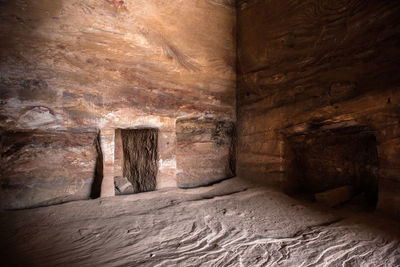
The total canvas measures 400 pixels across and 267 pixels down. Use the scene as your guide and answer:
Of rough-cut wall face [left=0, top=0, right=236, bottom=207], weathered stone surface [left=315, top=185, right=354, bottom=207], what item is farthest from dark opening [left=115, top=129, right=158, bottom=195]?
weathered stone surface [left=315, top=185, right=354, bottom=207]

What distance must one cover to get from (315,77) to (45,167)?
427cm

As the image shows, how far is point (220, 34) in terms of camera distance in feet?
15.9

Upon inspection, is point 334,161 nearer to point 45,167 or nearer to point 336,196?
point 336,196

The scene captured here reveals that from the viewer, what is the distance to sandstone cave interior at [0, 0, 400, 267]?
2232 millimetres

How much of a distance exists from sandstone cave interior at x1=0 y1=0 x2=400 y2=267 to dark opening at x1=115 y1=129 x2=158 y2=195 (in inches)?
1.1

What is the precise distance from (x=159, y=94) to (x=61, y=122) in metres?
1.58

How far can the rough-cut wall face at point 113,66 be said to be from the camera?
3.13 meters

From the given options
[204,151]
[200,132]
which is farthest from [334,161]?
[200,132]

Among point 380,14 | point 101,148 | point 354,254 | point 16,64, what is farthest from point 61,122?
point 380,14

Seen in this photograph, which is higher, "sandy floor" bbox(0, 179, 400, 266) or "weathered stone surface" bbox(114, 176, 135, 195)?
"weathered stone surface" bbox(114, 176, 135, 195)

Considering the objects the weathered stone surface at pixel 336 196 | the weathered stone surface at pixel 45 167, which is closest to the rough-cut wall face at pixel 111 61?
the weathered stone surface at pixel 45 167

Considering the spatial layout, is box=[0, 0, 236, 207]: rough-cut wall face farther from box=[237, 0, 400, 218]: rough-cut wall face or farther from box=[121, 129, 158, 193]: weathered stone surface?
box=[237, 0, 400, 218]: rough-cut wall face

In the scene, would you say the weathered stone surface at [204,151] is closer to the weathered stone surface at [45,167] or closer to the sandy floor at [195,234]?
the sandy floor at [195,234]

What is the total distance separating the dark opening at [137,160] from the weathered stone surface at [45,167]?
0.72 meters
